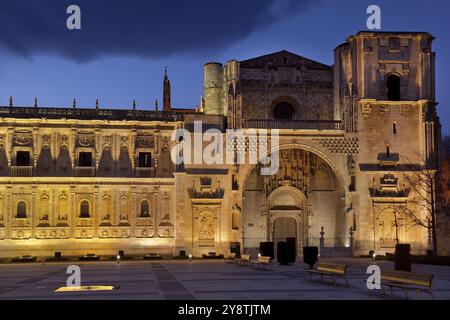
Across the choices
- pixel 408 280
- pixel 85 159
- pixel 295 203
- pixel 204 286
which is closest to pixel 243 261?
pixel 204 286

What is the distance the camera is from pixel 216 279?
28.9 m

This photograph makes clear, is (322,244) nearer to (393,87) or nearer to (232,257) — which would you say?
(393,87)

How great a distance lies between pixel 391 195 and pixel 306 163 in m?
7.35

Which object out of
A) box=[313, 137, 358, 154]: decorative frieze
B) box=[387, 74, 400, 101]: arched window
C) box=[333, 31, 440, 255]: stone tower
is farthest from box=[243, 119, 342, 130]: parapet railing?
box=[387, 74, 400, 101]: arched window

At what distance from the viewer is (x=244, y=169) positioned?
52.4 meters

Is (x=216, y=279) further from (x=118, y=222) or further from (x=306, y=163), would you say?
(x=306, y=163)

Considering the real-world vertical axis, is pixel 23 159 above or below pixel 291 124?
below

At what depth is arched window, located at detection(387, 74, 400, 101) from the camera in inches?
2172

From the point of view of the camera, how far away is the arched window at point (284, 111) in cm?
5741

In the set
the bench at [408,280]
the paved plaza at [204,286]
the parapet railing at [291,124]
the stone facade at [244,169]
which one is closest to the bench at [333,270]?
the paved plaza at [204,286]

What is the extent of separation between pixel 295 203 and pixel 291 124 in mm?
6993

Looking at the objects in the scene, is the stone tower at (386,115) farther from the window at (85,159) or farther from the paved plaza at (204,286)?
the window at (85,159)
